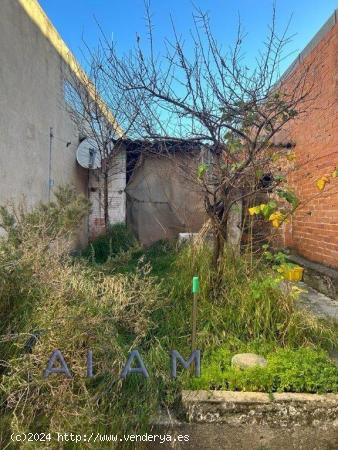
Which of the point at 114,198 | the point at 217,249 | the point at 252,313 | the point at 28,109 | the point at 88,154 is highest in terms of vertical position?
the point at 28,109

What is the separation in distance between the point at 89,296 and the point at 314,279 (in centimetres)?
366

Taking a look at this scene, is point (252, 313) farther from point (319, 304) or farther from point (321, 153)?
point (321, 153)

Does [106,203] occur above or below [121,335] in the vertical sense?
above

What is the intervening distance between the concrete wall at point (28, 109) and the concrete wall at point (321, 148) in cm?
399

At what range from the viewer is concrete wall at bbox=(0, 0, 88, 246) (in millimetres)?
4797

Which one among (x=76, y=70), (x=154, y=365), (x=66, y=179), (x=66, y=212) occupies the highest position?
(x=76, y=70)

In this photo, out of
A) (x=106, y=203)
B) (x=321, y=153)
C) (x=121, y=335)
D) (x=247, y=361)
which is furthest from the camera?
(x=106, y=203)

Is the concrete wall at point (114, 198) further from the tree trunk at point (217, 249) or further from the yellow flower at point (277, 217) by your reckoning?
the yellow flower at point (277, 217)

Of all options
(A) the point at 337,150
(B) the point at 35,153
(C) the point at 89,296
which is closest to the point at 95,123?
(B) the point at 35,153

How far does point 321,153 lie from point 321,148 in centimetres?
8

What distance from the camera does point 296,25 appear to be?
3.38 meters

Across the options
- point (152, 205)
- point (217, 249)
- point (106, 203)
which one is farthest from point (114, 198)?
point (217, 249)

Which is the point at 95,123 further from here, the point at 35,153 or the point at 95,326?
the point at 95,326

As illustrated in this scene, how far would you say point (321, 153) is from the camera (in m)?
5.26
